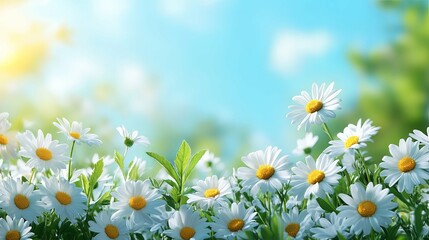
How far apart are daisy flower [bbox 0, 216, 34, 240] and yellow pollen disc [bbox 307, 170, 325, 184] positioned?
1.48ft

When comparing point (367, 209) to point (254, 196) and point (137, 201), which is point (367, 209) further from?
point (137, 201)

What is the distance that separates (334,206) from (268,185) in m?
0.12

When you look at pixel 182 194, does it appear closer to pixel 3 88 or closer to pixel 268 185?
pixel 268 185

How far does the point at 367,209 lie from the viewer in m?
0.97

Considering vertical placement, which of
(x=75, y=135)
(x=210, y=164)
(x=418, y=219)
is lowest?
(x=418, y=219)

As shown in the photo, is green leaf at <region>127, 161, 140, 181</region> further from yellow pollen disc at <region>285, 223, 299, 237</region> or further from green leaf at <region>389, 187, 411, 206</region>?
green leaf at <region>389, 187, 411, 206</region>

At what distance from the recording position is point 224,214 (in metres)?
1.04

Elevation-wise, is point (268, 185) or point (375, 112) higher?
point (375, 112)

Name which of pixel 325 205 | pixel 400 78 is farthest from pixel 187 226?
pixel 400 78

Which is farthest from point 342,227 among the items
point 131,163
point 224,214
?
point 131,163

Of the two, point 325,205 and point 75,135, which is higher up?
point 75,135

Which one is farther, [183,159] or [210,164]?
[210,164]

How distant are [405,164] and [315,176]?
0.46 feet

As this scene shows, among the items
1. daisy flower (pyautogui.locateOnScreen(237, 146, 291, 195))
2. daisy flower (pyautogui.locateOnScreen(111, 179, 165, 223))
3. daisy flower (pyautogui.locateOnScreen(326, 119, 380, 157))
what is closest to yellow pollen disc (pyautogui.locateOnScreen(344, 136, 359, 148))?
daisy flower (pyautogui.locateOnScreen(326, 119, 380, 157))
